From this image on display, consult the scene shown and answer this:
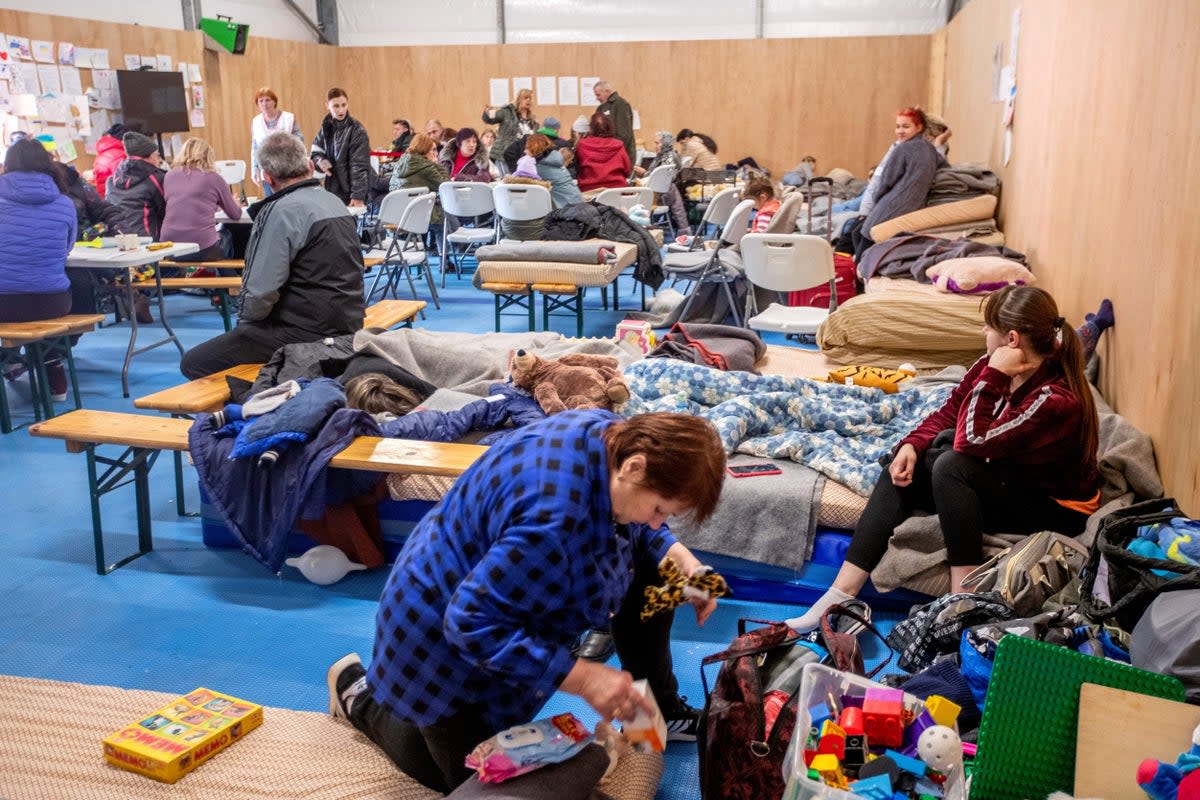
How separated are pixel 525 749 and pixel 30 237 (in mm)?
4199

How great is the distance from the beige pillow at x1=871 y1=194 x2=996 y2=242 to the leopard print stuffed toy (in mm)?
4603

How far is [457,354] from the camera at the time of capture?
4.18 m

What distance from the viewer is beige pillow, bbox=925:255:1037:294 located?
4.93 meters

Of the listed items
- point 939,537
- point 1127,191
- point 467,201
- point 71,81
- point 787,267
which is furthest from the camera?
point 71,81

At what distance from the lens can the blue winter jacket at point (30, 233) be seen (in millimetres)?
4914

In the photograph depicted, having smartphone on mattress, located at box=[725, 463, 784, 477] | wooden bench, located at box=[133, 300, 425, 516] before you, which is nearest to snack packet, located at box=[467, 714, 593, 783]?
smartphone on mattress, located at box=[725, 463, 784, 477]

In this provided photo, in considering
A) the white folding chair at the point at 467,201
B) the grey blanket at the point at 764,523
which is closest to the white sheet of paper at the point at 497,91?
the white folding chair at the point at 467,201

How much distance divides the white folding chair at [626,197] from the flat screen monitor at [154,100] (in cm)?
439

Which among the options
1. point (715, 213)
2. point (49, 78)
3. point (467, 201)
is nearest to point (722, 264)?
point (715, 213)


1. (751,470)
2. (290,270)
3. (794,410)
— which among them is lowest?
(751,470)

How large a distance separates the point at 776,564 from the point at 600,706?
139 cm

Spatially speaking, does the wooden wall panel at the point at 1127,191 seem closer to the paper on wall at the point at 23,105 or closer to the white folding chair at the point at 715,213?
the white folding chair at the point at 715,213

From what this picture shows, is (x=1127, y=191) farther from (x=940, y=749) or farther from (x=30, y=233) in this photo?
(x=30, y=233)

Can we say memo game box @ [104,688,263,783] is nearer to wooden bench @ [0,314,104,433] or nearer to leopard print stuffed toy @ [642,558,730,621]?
leopard print stuffed toy @ [642,558,730,621]
